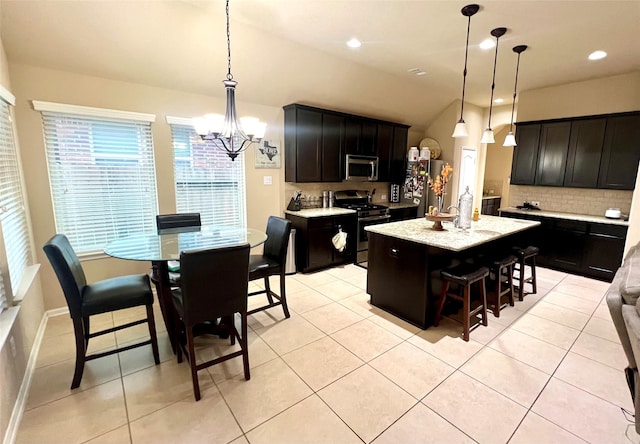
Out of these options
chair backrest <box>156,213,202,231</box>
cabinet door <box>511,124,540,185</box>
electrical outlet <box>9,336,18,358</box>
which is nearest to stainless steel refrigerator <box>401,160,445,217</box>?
cabinet door <box>511,124,540,185</box>

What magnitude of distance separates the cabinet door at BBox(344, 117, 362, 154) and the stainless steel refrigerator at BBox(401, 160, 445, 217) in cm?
130

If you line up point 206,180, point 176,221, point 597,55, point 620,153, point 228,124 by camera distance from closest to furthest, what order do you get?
1. point 228,124
2. point 176,221
3. point 597,55
4. point 206,180
5. point 620,153

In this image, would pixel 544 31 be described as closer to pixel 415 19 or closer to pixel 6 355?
pixel 415 19

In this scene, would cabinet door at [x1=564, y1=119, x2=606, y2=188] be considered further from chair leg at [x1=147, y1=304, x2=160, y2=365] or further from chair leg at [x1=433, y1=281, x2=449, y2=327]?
chair leg at [x1=147, y1=304, x2=160, y2=365]

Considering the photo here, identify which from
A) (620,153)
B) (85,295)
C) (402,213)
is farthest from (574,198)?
(85,295)

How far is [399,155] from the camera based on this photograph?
573 cm

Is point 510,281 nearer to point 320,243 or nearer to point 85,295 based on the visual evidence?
point 320,243

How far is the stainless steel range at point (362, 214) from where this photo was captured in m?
4.68

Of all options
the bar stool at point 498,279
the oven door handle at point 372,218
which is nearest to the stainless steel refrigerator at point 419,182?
the oven door handle at point 372,218

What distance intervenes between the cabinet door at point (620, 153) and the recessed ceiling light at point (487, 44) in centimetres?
231

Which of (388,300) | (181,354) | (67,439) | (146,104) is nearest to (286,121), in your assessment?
(146,104)

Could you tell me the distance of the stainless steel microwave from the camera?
16.1ft

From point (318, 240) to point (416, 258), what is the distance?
1.79 metres

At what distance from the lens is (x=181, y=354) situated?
7.58ft
